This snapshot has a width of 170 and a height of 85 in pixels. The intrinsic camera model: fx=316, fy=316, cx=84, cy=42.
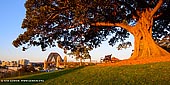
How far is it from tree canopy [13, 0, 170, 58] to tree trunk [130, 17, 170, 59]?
3.02 feet

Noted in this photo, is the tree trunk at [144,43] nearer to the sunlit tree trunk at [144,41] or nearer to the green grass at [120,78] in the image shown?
the sunlit tree trunk at [144,41]

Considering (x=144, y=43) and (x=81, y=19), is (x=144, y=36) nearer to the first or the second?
(x=144, y=43)

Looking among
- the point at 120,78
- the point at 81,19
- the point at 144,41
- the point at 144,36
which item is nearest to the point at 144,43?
the point at 144,41

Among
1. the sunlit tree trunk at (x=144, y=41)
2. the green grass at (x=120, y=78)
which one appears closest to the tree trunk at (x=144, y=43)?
the sunlit tree trunk at (x=144, y=41)

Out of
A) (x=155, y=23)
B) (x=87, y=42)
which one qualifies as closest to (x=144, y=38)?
(x=155, y=23)

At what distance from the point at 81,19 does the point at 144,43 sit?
680 cm

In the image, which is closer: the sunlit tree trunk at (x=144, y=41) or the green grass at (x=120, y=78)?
the green grass at (x=120, y=78)

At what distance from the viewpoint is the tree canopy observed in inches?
965

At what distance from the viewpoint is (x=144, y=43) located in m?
27.9

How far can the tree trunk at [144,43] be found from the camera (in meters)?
27.0

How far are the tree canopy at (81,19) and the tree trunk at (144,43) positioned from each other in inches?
36.3

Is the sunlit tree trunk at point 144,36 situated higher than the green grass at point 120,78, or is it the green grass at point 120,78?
the sunlit tree trunk at point 144,36

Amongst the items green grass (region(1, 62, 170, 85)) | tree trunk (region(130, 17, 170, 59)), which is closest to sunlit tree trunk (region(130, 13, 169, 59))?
tree trunk (region(130, 17, 170, 59))

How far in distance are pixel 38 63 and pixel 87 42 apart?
33.8m
